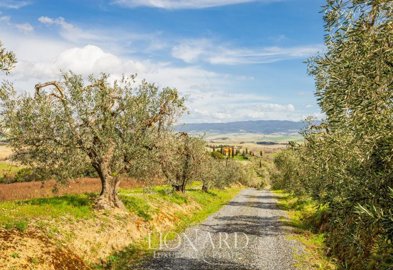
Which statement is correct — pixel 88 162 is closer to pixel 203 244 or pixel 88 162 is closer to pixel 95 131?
pixel 95 131

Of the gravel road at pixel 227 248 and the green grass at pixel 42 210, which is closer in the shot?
the green grass at pixel 42 210

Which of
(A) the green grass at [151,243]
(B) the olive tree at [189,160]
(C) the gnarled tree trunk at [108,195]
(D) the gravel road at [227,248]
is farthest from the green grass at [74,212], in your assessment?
(B) the olive tree at [189,160]

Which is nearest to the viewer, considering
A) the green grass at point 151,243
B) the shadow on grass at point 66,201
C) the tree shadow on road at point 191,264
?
the tree shadow on road at point 191,264

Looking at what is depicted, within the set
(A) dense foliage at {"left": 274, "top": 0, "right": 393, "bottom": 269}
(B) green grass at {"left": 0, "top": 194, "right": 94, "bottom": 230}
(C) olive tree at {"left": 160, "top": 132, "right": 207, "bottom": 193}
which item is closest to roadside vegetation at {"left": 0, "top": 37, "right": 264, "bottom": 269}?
(B) green grass at {"left": 0, "top": 194, "right": 94, "bottom": 230}

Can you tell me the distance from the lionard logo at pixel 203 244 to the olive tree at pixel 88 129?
5860 millimetres

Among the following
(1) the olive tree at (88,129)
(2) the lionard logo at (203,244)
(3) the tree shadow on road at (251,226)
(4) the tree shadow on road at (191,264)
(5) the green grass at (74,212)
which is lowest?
(3) the tree shadow on road at (251,226)

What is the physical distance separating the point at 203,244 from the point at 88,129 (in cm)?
1328

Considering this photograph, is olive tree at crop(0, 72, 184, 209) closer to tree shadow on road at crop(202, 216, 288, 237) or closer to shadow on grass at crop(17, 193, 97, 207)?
shadow on grass at crop(17, 193, 97, 207)

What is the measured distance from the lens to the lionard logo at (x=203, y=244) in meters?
26.0

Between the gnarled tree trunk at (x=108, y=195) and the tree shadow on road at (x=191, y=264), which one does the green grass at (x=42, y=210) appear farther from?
the tree shadow on road at (x=191, y=264)

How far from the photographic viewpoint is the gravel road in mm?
23966

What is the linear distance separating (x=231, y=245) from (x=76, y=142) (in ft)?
49.4

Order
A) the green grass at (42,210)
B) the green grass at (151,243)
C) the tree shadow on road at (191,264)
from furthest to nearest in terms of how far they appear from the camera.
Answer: the green grass at (151,243), the tree shadow on road at (191,264), the green grass at (42,210)

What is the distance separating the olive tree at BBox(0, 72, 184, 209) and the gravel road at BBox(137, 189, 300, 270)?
25.6ft
